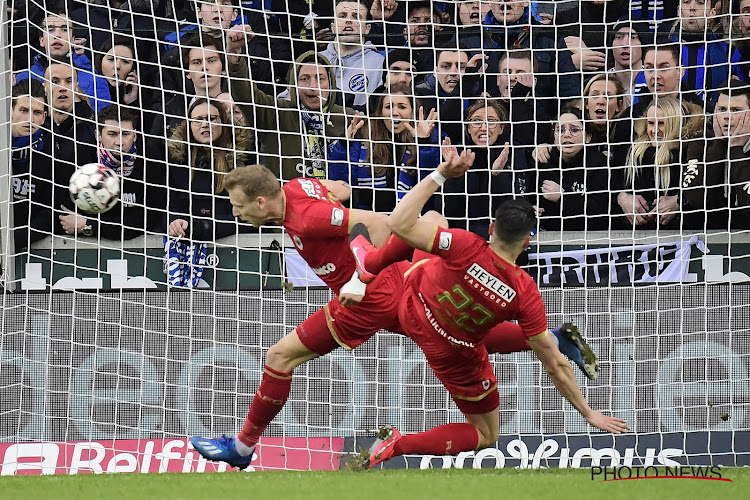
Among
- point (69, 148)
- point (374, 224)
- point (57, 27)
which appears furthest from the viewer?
point (69, 148)

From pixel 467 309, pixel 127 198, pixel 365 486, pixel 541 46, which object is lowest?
pixel 365 486

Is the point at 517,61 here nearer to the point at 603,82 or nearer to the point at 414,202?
the point at 603,82

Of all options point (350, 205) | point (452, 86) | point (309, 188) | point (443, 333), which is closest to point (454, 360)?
point (443, 333)

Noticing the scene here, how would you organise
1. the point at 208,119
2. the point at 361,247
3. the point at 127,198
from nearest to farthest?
the point at 361,247 < the point at 208,119 < the point at 127,198

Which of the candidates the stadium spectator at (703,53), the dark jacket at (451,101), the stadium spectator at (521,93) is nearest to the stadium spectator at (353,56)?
the dark jacket at (451,101)

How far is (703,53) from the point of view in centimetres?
970

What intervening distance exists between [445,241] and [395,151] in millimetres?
3672

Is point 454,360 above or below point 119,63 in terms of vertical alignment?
below

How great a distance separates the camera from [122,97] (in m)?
9.59

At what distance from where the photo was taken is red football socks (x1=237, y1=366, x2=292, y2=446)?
6867 millimetres

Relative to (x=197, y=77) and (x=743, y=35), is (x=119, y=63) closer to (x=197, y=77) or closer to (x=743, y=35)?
(x=197, y=77)

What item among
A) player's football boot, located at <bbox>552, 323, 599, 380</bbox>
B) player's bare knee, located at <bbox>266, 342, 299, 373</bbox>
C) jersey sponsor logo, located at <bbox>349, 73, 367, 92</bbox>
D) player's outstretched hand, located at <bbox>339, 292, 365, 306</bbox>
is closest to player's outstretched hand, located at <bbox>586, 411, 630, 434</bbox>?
player's football boot, located at <bbox>552, 323, 599, 380</bbox>

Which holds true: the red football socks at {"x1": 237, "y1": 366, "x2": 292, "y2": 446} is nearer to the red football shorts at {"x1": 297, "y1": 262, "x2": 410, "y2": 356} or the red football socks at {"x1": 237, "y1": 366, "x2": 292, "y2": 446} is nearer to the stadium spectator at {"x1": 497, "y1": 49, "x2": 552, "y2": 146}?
the red football shorts at {"x1": 297, "y1": 262, "x2": 410, "y2": 356}

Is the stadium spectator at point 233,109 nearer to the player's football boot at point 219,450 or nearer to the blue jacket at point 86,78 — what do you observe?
the blue jacket at point 86,78
